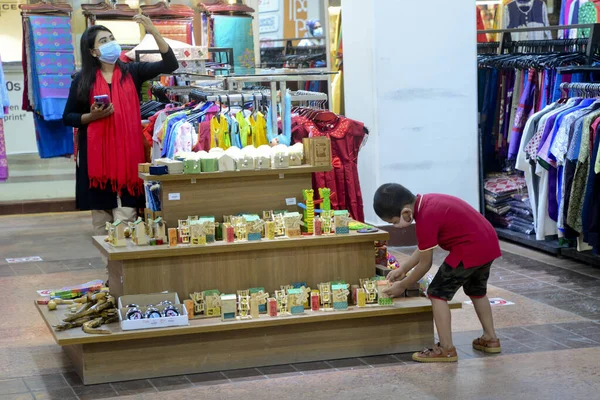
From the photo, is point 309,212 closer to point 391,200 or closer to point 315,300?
point 315,300

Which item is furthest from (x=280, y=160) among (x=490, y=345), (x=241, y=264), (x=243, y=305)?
(x=490, y=345)

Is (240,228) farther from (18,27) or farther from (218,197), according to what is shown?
(18,27)

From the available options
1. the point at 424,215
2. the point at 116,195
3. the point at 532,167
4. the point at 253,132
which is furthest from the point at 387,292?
the point at 532,167

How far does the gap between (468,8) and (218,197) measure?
398cm

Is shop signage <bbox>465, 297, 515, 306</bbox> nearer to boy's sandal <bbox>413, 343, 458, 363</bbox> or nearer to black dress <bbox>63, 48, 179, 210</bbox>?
boy's sandal <bbox>413, 343, 458, 363</bbox>

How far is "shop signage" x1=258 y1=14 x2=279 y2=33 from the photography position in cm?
1327

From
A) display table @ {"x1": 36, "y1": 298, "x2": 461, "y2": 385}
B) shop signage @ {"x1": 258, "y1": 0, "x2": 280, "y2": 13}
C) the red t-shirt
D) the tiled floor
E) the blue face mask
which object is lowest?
the tiled floor

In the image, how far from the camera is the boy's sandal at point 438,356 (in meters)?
5.20

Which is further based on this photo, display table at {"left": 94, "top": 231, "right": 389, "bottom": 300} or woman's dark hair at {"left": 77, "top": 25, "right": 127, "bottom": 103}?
woman's dark hair at {"left": 77, "top": 25, "right": 127, "bottom": 103}

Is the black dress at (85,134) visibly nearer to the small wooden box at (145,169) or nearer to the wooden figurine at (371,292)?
the small wooden box at (145,169)

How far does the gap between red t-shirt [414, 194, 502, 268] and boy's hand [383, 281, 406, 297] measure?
0.27 m

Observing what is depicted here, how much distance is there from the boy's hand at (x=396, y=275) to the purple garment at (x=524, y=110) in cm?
372

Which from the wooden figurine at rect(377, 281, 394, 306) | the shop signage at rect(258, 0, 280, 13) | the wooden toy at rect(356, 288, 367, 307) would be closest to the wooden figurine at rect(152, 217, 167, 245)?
the wooden toy at rect(356, 288, 367, 307)

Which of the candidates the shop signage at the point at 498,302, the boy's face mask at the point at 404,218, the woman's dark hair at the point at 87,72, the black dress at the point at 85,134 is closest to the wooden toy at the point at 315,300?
the boy's face mask at the point at 404,218
